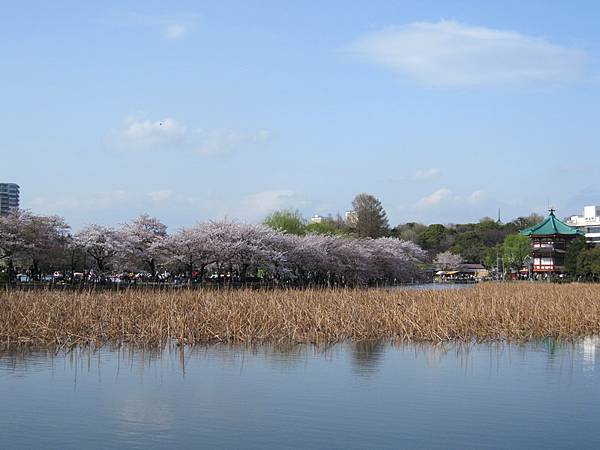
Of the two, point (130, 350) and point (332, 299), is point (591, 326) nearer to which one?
point (332, 299)

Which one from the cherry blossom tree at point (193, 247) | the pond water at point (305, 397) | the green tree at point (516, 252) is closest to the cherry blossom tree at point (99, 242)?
the cherry blossom tree at point (193, 247)

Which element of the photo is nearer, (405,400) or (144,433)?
(144,433)

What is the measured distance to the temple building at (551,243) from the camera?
220 ft

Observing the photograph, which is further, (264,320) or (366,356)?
(264,320)

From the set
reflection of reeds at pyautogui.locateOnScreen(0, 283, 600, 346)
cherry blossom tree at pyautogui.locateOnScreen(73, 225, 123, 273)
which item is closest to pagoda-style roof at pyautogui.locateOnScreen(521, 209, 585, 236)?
cherry blossom tree at pyautogui.locateOnScreen(73, 225, 123, 273)

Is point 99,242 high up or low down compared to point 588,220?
down

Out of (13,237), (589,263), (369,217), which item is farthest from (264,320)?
(369,217)

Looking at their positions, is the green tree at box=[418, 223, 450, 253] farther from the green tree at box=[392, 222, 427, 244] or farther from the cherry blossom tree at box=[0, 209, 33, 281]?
the cherry blossom tree at box=[0, 209, 33, 281]

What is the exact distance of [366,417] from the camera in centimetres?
1217

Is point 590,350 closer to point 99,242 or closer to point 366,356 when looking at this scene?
point 366,356

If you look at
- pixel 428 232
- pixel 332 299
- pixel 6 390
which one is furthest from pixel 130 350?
pixel 428 232

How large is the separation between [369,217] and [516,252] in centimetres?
1780

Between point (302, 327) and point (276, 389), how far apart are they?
5.96m

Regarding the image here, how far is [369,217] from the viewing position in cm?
8862
